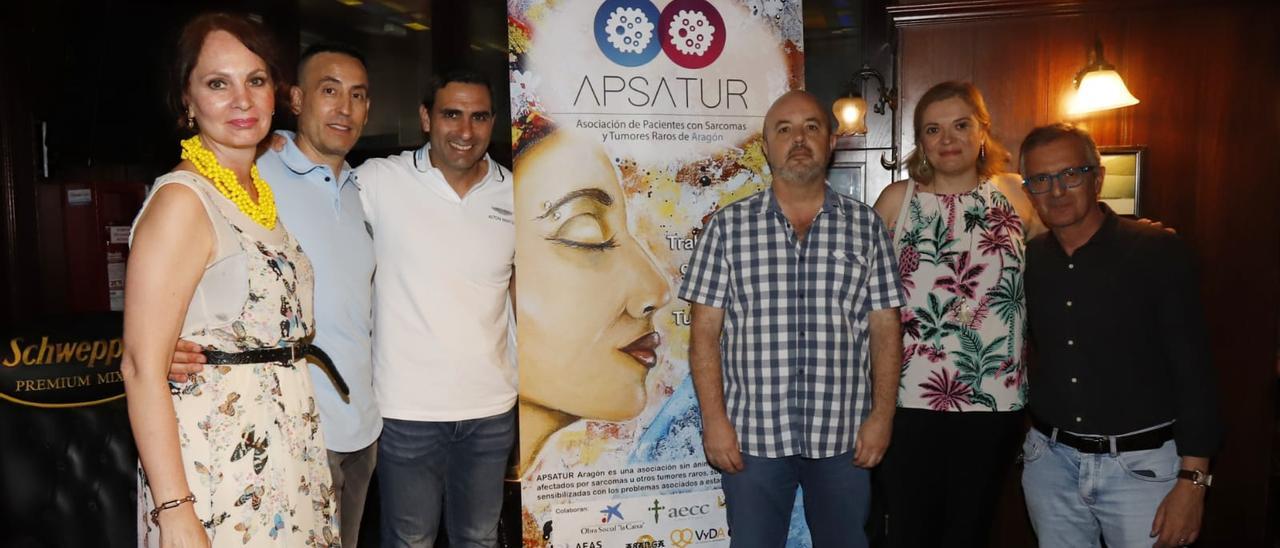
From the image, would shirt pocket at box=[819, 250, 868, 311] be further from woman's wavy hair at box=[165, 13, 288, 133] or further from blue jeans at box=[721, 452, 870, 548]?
woman's wavy hair at box=[165, 13, 288, 133]

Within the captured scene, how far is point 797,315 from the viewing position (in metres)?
2.46

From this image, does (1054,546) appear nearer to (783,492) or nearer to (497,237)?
(783,492)

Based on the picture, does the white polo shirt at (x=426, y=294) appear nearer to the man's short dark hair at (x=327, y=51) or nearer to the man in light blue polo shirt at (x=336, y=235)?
the man in light blue polo shirt at (x=336, y=235)

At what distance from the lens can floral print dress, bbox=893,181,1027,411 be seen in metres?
2.51

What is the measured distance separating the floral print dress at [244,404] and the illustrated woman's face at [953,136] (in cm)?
187

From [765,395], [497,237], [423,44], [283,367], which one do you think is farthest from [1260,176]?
[423,44]

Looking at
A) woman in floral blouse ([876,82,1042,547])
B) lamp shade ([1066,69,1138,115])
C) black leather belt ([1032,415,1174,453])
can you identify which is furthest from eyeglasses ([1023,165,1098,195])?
lamp shade ([1066,69,1138,115])

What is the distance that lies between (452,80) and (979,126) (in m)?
1.65

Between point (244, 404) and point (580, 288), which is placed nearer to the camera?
point (244, 404)

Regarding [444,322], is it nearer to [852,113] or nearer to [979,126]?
[979,126]

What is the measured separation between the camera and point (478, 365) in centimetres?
262

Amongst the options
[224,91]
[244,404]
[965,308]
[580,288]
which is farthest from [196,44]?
[965,308]

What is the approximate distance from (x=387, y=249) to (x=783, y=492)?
1.40 m

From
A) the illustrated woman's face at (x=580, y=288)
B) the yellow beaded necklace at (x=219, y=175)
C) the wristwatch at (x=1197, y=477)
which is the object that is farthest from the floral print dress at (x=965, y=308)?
the yellow beaded necklace at (x=219, y=175)
